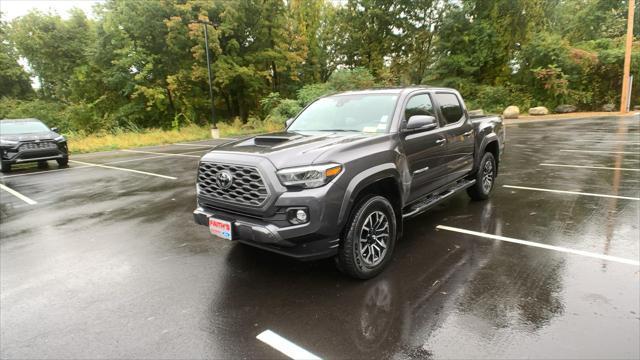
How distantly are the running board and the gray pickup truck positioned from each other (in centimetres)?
2

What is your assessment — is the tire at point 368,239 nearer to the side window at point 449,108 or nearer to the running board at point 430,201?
the running board at point 430,201

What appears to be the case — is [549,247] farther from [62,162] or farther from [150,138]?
[150,138]

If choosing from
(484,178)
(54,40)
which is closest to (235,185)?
(484,178)

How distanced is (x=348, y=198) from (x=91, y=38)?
38243mm

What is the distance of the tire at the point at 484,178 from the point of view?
6152mm

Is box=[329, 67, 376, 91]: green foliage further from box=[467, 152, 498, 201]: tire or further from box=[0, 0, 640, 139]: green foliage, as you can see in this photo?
box=[467, 152, 498, 201]: tire

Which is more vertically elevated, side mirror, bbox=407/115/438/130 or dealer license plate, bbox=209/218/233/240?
side mirror, bbox=407/115/438/130

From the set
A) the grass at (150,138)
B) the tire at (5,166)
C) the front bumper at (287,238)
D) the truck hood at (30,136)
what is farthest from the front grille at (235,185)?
the grass at (150,138)

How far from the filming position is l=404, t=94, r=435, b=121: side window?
14.8 feet

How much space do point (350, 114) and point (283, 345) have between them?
2.84 metres

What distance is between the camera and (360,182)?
3.53 m

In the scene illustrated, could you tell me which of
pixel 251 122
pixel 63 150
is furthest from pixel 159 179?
pixel 251 122

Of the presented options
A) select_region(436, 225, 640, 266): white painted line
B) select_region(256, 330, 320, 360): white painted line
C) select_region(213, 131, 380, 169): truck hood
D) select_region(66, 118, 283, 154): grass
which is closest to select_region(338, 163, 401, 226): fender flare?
select_region(213, 131, 380, 169): truck hood

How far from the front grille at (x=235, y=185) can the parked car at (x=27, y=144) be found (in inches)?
415
